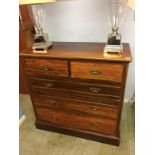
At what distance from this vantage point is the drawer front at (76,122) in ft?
5.40

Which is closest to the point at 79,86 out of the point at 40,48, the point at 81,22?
the point at 40,48

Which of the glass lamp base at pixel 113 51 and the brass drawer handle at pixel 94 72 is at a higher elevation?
the glass lamp base at pixel 113 51

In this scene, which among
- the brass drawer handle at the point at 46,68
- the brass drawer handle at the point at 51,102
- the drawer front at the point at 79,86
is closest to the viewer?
the drawer front at the point at 79,86

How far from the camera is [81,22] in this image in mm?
1896

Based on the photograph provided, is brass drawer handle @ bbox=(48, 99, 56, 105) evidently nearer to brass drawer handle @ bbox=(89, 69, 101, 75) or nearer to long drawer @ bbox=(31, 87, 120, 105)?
long drawer @ bbox=(31, 87, 120, 105)

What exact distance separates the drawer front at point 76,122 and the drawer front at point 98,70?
1.51 ft

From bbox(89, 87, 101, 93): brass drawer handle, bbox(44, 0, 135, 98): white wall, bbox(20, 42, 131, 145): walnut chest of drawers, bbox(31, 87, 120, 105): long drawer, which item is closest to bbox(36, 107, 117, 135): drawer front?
bbox(20, 42, 131, 145): walnut chest of drawers

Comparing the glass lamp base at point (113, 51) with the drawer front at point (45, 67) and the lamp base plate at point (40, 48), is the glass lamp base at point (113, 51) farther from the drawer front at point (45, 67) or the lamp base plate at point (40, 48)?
the lamp base plate at point (40, 48)

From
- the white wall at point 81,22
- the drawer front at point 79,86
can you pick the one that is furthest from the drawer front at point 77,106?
the white wall at point 81,22

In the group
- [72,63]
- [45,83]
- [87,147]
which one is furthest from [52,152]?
[72,63]

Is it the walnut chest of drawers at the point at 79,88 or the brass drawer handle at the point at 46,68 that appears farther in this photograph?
the brass drawer handle at the point at 46,68

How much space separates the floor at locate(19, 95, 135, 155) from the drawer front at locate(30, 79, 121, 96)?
58cm

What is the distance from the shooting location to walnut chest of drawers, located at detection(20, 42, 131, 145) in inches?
55.7

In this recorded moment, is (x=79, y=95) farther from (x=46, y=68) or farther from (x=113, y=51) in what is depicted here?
(x=113, y=51)
